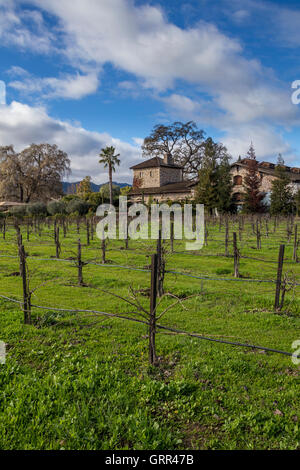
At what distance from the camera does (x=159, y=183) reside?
174ft

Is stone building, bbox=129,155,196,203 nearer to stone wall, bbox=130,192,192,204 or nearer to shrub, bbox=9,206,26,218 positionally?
stone wall, bbox=130,192,192,204

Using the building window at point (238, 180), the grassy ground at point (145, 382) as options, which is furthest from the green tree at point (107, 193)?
the grassy ground at point (145, 382)

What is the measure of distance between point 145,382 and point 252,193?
4017 centimetres

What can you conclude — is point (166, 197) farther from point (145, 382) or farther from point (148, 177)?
point (145, 382)

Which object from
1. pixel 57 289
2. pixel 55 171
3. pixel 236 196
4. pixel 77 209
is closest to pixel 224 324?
pixel 57 289

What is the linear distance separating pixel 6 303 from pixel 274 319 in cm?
619

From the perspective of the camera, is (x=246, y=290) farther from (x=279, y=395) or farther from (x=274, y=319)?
(x=279, y=395)

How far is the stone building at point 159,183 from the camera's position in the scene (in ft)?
158

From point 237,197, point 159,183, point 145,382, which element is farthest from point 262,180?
point 145,382

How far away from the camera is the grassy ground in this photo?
10.1 ft

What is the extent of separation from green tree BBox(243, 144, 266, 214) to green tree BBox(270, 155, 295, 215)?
7.50 ft

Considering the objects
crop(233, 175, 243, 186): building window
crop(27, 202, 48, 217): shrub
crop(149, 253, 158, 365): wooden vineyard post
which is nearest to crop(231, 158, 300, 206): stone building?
crop(233, 175, 243, 186): building window

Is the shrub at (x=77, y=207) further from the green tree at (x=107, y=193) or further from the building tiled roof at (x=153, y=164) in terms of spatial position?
the building tiled roof at (x=153, y=164)

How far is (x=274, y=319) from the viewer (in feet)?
20.9
